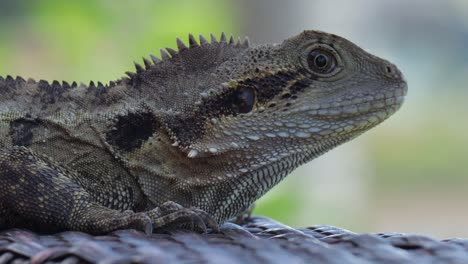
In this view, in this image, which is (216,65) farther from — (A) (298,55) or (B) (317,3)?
(B) (317,3)

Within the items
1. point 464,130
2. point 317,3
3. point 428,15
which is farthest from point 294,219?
point 464,130

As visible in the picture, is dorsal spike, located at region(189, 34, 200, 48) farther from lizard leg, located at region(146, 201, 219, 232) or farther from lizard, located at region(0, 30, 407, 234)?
lizard leg, located at region(146, 201, 219, 232)

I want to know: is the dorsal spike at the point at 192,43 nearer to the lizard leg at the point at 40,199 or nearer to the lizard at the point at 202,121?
the lizard at the point at 202,121

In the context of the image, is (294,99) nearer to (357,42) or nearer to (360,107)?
(360,107)

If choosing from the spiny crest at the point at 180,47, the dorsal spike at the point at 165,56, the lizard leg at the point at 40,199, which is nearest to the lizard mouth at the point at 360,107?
the spiny crest at the point at 180,47

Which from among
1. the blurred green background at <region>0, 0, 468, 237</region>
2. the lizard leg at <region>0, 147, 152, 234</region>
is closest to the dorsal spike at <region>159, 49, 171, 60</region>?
the lizard leg at <region>0, 147, 152, 234</region>

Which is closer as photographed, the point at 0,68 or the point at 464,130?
the point at 0,68
